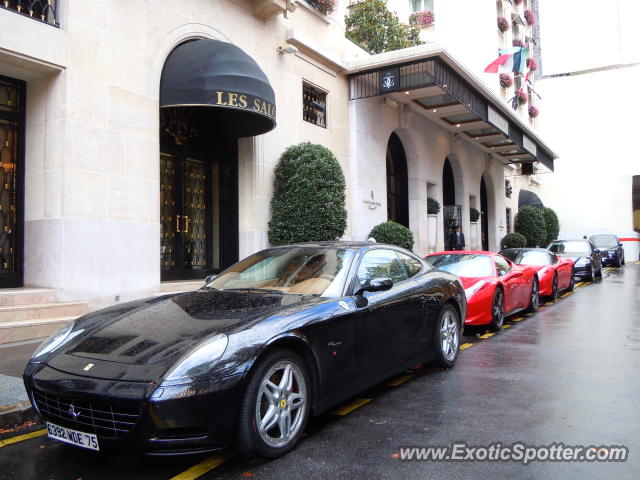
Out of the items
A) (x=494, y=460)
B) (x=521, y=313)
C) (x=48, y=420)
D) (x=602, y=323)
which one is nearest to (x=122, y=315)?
(x=48, y=420)

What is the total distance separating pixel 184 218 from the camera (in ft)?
35.8

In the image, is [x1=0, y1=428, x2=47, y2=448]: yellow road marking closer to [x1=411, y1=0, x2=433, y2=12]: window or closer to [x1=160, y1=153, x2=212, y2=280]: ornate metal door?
[x1=160, y1=153, x2=212, y2=280]: ornate metal door

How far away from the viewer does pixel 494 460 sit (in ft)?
11.0

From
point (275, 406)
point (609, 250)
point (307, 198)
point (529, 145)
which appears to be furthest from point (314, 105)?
point (609, 250)

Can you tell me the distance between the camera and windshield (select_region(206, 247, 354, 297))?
436cm

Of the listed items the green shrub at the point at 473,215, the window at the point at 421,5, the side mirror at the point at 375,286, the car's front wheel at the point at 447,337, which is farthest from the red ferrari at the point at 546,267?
the window at the point at 421,5

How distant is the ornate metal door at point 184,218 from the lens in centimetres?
1052

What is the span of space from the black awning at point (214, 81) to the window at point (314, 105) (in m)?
3.98

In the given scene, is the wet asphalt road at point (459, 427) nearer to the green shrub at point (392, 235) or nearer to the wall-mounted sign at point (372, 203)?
the green shrub at point (392, 235)

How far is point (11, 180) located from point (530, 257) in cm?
1158

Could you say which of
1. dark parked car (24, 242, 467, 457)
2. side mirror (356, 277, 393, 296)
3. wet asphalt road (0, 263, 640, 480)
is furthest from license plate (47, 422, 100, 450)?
side mirror (356, 277, 393, 296)

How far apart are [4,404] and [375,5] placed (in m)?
20.6

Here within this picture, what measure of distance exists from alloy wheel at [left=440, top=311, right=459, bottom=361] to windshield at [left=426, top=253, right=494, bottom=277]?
122 inches

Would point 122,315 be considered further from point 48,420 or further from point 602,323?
point 602,323
